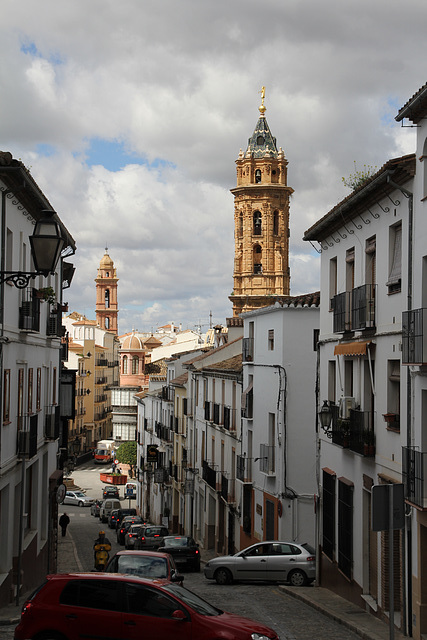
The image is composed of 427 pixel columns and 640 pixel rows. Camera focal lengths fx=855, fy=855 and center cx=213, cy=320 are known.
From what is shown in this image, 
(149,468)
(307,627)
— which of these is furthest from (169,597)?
(149,468)

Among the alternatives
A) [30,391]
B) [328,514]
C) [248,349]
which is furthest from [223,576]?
[248,349]

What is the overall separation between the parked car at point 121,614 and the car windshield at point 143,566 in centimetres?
469

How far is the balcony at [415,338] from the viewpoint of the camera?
→ 45.7 feet

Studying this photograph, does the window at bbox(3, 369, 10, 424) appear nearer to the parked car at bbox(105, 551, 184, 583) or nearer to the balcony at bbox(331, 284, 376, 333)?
the parked car at bbox(105, 551, 184, 583)

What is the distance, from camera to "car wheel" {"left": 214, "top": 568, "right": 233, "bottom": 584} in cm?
2409

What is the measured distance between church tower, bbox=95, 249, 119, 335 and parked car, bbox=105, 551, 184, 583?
4897 inches

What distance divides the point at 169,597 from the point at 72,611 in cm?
121

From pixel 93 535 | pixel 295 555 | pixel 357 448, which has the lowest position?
pixel 93 535

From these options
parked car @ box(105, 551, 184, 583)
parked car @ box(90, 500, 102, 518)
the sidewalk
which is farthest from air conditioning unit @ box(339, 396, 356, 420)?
parked car @ box(90, 500, 102, 518)

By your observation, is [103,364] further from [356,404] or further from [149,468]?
[356,404]

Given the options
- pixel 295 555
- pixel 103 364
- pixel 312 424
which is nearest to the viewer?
pixel 295 555

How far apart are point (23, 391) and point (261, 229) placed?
58.6m

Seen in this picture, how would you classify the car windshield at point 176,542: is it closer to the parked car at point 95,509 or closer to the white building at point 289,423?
the white building at point 289,423

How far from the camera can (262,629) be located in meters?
10.6
